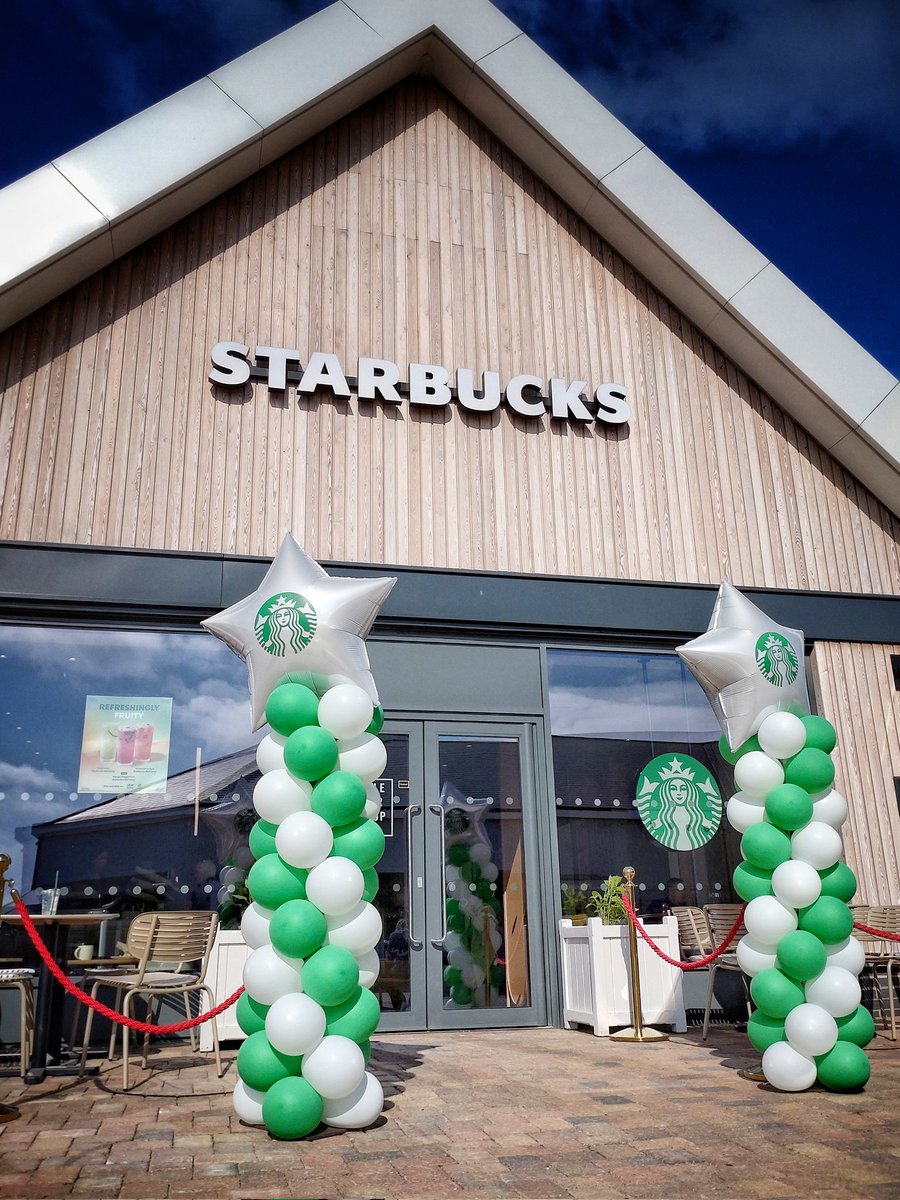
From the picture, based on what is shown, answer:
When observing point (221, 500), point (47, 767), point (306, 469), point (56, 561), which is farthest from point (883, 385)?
point (47, 767)

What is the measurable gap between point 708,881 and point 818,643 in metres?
2.26

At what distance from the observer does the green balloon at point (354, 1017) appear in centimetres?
379

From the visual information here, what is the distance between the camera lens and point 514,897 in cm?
704

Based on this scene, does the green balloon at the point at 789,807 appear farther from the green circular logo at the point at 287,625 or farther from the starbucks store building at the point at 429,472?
the starbucks store building at the point at 429,472

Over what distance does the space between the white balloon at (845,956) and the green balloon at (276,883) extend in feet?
8.68

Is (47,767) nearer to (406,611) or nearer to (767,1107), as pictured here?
(406,611)

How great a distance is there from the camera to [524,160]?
8.77 meters

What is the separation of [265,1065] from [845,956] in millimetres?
2841

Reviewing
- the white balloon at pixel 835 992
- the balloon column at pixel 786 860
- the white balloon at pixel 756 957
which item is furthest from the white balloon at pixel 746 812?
the white balloon at pixel 835 992

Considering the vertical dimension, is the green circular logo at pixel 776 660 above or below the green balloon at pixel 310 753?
above

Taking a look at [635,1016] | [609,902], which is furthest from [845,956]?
[609,902]

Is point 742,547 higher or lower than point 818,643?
higher

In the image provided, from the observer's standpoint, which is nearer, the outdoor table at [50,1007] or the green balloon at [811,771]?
the green balloon at [811,771]

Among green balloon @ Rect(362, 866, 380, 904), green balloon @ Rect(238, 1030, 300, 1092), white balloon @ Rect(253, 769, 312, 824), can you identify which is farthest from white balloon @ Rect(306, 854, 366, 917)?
green balloon @ Rect(238, 1030, 300, 1092)
